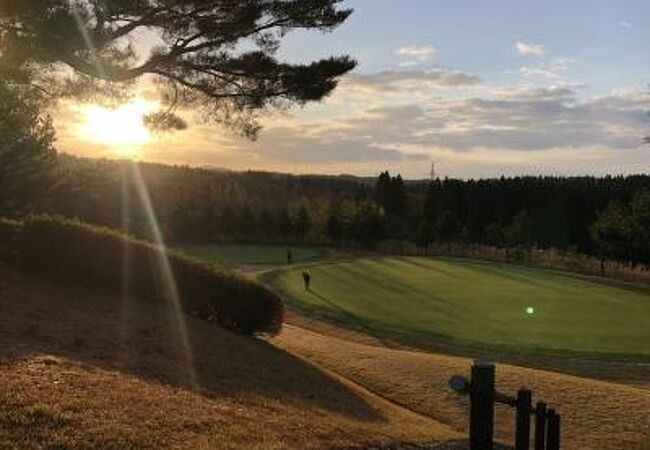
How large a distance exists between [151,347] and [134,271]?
12.6 feet

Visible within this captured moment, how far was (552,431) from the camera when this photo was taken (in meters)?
7.18

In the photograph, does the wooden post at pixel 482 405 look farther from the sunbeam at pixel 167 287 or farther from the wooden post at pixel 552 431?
the sunbeam at pixel 167 287

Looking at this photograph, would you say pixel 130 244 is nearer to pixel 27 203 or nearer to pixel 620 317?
pixel 620 317

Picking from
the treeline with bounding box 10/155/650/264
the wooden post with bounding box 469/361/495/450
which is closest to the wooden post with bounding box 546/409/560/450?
the wooden post with bounding box 469/361/495/450

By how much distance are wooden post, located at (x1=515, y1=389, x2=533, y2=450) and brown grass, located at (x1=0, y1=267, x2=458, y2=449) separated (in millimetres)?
2227

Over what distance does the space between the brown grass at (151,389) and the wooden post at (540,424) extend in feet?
7.35

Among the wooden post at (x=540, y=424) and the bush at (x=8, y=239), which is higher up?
the bush at (x=8, y=239)

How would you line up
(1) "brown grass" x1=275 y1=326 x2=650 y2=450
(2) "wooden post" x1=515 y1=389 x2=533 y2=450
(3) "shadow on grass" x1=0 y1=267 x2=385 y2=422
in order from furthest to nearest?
1. (1) "brown grass" x1=275 y1=326 x2=650 y2=450
2. (3) "shadow on grass" x1=0 y1=267 x2=385 y2=422
3. (2) "wooden post" x1=515 y1=389 x2=533 y2=450

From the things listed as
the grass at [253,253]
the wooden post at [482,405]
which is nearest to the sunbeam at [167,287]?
the wooden post at [482,405]

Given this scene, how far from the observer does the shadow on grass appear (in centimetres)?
1102

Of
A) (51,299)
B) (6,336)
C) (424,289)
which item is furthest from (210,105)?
(424,289)

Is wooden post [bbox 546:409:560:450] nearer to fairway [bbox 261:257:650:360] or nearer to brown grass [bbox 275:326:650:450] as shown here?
brown grass [bbox 275:326:650:450]

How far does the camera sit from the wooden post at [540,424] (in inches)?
284

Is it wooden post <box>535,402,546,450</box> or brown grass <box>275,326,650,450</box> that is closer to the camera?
wooden post <box>535,402,546,450</box>
